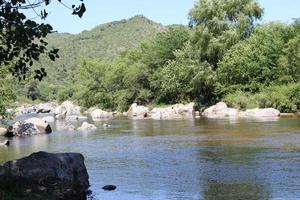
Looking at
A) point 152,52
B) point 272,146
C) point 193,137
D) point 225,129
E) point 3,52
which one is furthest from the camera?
point 152,52

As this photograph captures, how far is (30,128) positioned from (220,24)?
39737mm

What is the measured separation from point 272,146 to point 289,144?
4.47 feet

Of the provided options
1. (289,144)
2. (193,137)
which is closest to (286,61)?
(193,137)

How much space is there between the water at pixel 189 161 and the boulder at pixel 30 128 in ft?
10.3

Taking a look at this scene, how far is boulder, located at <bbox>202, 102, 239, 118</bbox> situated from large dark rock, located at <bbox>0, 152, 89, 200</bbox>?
47663mm

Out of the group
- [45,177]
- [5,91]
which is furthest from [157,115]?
[45,177]

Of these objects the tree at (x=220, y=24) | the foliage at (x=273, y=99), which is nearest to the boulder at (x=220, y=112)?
the foliage at (x=273, y=99)

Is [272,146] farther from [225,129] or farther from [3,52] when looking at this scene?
[3,52]

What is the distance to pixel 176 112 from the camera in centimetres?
7262

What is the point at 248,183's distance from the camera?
64.1 ft

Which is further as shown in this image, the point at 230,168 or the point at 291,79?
the point at 291,79

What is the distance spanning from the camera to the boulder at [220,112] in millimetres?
66000

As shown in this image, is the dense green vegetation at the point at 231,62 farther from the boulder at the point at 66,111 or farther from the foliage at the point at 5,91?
the foliage at the point at 5,91

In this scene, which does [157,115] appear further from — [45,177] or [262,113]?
[45,177]
